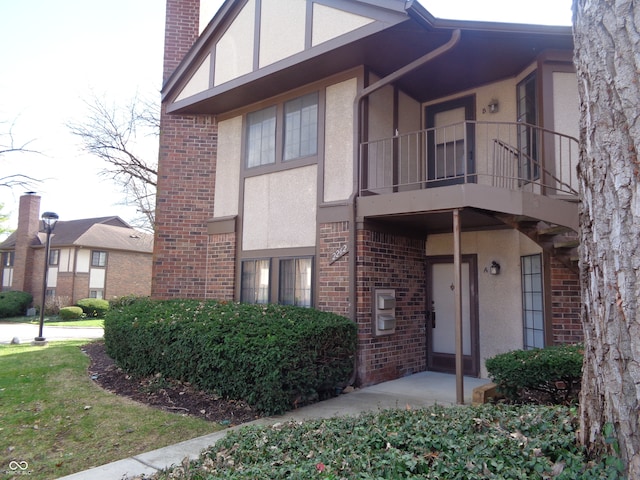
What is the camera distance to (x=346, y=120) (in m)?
8.03

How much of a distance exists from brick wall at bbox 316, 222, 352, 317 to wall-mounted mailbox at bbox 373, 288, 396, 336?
507 millimetres

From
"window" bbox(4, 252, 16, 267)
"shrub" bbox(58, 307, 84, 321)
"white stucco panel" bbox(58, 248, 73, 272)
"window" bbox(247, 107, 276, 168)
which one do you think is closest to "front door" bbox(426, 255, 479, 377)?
"window" bbox(247, 107, 276, 168)

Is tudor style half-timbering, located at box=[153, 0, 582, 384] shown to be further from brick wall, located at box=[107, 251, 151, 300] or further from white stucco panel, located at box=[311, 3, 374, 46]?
brick wall, located at box=[107, 251, 151, 300]

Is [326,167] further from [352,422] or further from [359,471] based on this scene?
[359,471]

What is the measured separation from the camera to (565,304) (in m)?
6.90

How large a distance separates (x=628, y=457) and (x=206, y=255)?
8.50 meters

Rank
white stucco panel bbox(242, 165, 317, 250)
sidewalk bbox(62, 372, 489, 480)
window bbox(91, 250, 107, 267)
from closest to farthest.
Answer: sidewalk bbox(62, 372, 489, 480)
white stucco panel bbox(242, 165, 317, 250)
window bbox(91, 250, 107, 267)

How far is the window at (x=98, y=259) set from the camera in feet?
94.9

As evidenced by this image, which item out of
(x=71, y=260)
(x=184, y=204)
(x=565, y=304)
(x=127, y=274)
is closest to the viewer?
(x=565, y=304)

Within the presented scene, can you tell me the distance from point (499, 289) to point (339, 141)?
12.0ft

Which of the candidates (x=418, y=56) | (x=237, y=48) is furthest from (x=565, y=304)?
(x=237, y=48)

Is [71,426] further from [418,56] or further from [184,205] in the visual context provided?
[418,56]

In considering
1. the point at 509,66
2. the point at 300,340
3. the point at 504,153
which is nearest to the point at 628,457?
the point at 300,340

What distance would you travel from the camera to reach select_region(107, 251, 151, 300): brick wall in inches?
1170
